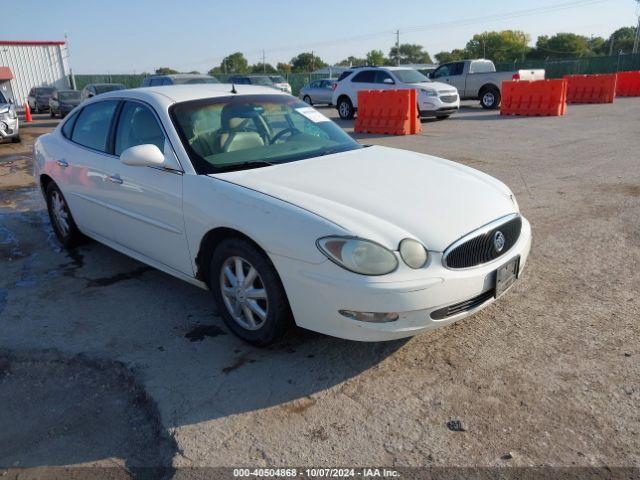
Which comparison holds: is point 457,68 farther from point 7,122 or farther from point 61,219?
point 61,219

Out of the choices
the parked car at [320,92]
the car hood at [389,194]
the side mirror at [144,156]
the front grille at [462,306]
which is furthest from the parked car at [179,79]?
the front grille at [462,306]

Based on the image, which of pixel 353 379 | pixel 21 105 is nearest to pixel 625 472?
pixel 353 379

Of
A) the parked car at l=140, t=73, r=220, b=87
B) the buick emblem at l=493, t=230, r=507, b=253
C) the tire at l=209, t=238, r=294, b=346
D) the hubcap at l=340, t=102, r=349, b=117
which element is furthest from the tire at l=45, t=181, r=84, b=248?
the hubcap at l=340, t=102, r=349, b=117

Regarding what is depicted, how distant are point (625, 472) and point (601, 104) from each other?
2218 centimetres

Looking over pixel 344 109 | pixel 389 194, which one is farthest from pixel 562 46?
pixel 389 194

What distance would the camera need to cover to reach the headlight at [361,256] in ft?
9.11

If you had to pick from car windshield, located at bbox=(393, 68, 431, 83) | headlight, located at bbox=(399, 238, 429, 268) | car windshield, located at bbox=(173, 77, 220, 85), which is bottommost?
headlight, located at bbox=(399, 238, 429, 268)

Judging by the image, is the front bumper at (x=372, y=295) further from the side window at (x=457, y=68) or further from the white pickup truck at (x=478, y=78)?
the side window at (x=457, y=68)

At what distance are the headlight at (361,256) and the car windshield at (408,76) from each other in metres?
14.9

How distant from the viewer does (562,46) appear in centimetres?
9881

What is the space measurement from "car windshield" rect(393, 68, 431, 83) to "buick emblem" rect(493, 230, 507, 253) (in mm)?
14349

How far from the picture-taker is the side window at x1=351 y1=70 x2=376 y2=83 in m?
17.3

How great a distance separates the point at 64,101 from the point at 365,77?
14124 mm

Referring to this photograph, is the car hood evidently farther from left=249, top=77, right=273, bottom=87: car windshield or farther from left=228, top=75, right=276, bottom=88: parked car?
left=249, top=77, right=273, bottom=87: car windshield
